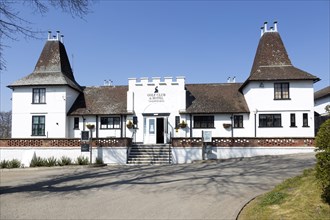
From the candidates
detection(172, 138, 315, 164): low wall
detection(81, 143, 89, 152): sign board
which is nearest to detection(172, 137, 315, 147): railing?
detection(172, 138, 315, 164): low wall

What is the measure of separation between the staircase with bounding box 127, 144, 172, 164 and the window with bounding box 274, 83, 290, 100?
1014 cm

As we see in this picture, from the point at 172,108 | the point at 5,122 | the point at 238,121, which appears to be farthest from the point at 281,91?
the point at 5,122

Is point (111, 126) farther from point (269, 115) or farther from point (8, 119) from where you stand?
point (8, 119)

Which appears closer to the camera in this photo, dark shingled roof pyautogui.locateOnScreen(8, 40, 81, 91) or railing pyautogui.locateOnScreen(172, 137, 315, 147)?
railing pyautogui.locateOnScreen(172, 137, 315, 147)

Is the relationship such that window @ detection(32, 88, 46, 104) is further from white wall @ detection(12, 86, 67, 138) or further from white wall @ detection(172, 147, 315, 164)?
white wall @ detection(172, 147, 315, 164)

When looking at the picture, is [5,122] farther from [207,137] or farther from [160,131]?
[207,137]

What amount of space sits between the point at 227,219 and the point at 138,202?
2.99m

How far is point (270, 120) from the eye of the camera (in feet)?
84.7

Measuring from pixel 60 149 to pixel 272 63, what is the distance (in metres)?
19.3

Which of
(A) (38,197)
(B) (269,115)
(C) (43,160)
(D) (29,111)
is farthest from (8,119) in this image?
(A) (38,197)

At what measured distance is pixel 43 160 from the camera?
69.9 ft

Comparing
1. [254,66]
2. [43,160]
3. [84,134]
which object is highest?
[254,66]

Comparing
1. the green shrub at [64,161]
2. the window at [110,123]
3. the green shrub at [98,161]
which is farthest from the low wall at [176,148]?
the window at [110,123]

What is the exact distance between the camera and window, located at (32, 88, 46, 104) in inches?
1082
